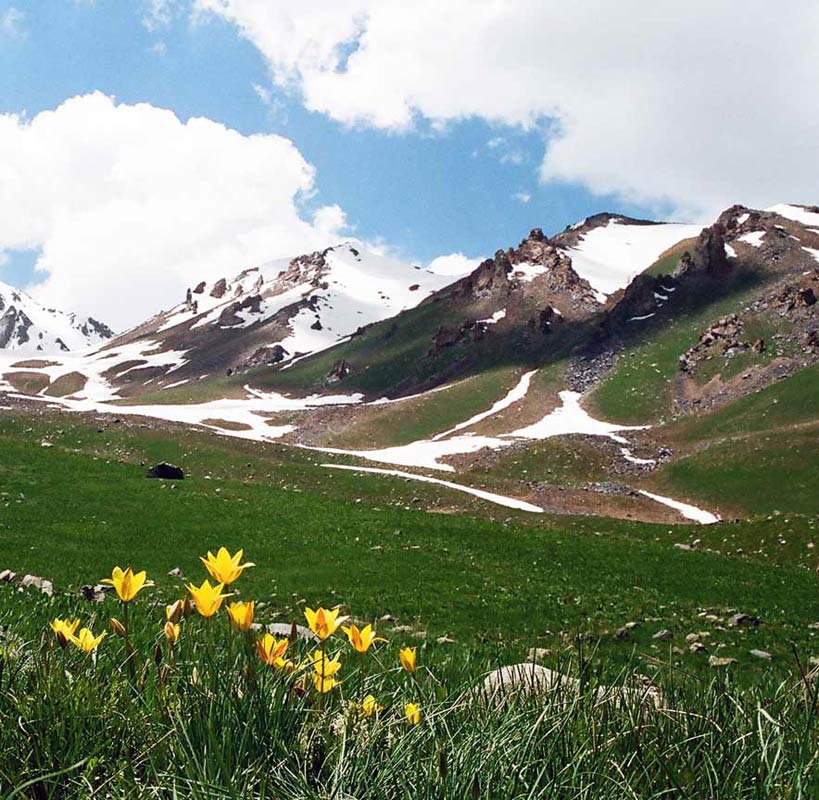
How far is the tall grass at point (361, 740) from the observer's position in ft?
9.11

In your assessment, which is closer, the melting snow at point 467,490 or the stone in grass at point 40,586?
the stone in grass at point 40,586

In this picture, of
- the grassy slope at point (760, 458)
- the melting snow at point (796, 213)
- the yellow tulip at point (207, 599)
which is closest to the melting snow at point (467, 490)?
the grassy slope at point (760, 458)

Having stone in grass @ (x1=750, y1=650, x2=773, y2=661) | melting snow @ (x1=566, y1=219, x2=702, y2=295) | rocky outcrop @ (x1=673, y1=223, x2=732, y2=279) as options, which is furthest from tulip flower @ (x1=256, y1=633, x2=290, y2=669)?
melting snow @ (x1=566, y1=219, x2=702, y2=295)

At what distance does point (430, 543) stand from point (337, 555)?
4605 mm

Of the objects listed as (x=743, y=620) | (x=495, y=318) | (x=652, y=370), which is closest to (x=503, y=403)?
(x=652, y=370)

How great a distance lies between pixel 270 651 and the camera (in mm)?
3658

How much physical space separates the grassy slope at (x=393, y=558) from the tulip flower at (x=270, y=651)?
416 inches

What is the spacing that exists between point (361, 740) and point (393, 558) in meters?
22.4

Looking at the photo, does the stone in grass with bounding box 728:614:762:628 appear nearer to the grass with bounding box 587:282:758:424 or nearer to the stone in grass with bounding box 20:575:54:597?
the stone in grass with bounding box 20:575:54:597

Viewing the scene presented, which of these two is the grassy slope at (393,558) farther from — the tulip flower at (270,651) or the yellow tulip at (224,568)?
the yellow tulip at (224,568)

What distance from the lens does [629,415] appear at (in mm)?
91062

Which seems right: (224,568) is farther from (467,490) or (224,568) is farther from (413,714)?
(467,490)

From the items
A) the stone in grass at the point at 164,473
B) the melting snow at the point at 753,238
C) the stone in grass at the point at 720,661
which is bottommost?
the stone in grass at the point at 720,661

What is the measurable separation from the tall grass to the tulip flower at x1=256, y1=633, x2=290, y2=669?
101 millimetres
